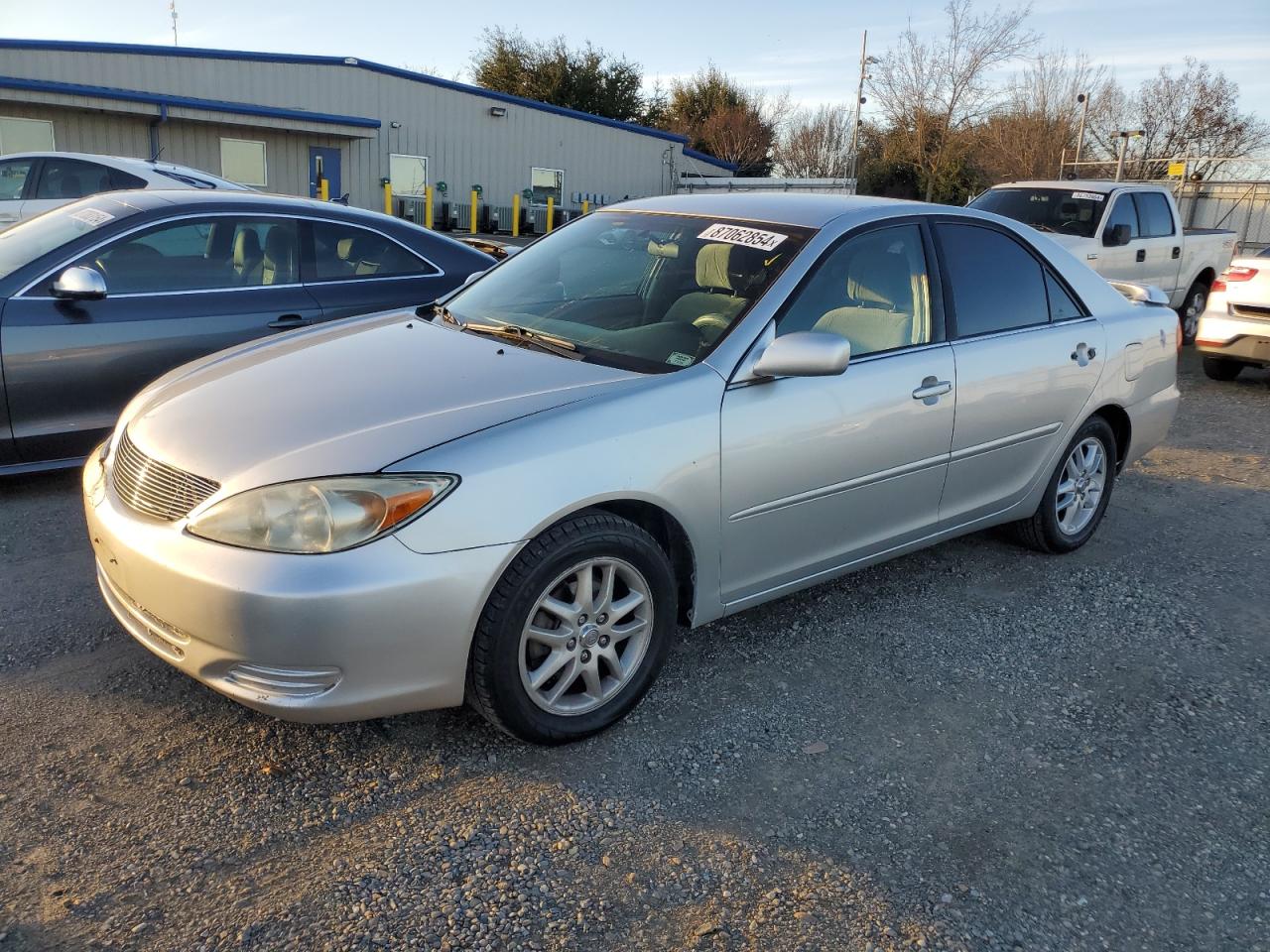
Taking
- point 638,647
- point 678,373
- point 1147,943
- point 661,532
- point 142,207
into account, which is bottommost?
point 1147,943

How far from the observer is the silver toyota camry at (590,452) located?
2568mm

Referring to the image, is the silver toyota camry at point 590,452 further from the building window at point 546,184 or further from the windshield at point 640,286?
the building window at point 546,184

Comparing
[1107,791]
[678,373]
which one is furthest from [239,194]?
[1107,791]

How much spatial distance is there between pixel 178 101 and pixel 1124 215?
18.8 metres

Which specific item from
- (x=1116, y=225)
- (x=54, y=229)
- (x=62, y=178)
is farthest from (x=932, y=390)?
(x=62, y=178)

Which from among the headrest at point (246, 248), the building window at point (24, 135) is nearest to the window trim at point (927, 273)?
the headrest at point (246, 248)

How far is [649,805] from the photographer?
2742 mm

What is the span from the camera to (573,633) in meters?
2.90

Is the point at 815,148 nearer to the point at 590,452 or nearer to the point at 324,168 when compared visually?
the point at 324,168

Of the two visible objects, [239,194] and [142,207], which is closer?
[142,207]

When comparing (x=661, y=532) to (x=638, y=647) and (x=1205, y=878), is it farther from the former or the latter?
(x=1205, y=878)

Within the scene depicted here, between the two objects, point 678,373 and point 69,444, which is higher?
point 678,373

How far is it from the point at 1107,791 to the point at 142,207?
197 inches

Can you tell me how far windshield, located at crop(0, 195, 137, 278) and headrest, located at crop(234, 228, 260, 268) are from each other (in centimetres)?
51
